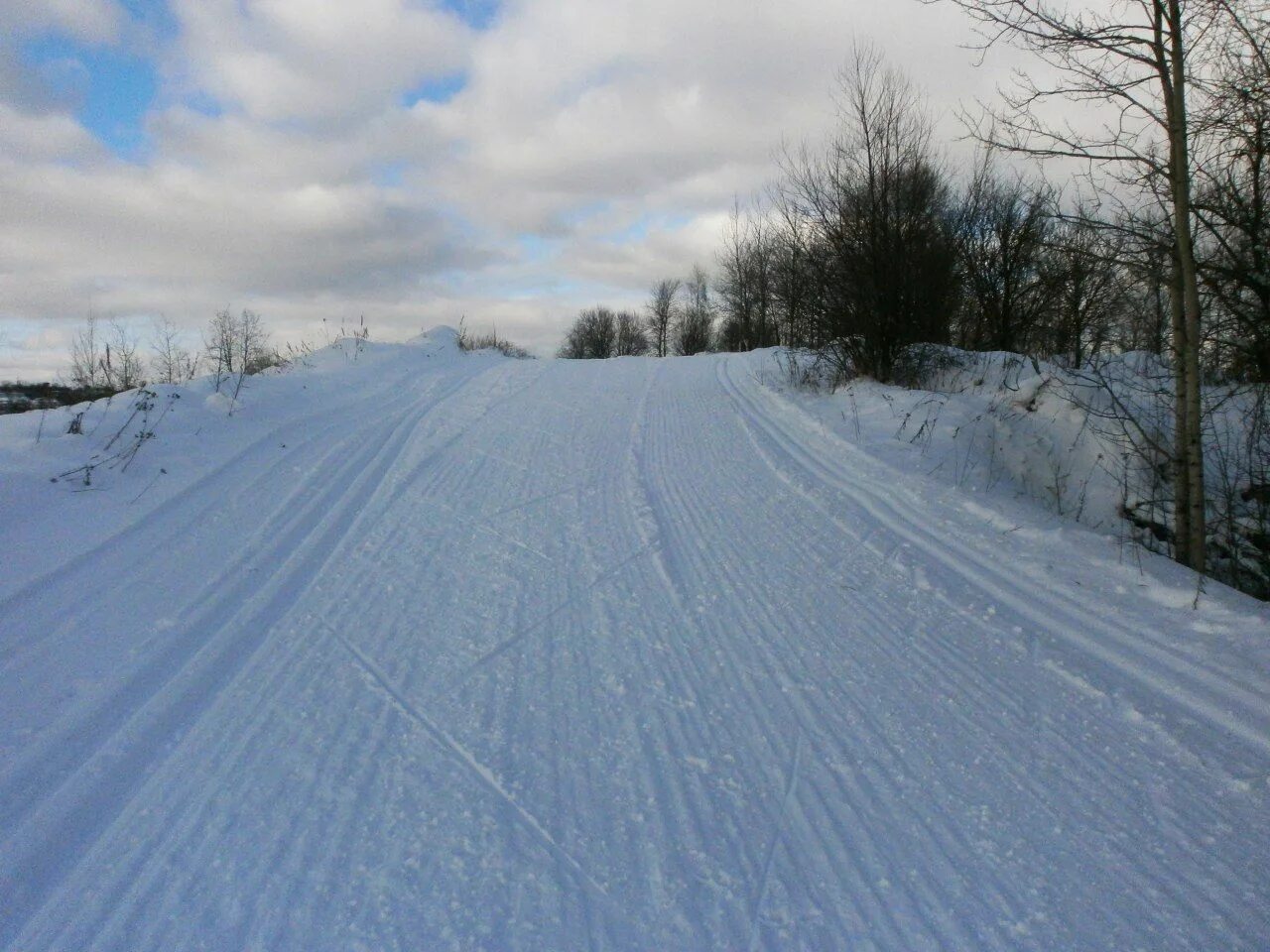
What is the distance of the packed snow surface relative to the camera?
104 inches

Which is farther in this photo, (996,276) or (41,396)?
(996,276)

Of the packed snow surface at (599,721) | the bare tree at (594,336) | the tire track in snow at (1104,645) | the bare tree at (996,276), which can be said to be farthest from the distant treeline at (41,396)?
the bare tree at (594,336)

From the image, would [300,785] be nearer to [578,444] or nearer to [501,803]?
[501,803]

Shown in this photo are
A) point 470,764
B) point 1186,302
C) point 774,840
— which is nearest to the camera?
point 774,840

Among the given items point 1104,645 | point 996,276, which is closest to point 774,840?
point 1104,645

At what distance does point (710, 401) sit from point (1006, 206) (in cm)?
1147

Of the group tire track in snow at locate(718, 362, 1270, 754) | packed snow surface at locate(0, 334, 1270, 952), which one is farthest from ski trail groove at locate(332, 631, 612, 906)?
tire track in snow at locate(718, 362, 1270, 754)

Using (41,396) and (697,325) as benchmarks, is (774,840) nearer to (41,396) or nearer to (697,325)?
(41,396)

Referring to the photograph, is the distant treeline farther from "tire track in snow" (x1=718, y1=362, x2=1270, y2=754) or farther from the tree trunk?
the tree trunk

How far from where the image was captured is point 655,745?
3.51 metres

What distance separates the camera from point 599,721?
145 inches

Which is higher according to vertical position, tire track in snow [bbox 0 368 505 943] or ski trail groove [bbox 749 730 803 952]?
tire track in snow [bbox 0 368 505 943]

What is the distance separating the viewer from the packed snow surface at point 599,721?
2.63 metres

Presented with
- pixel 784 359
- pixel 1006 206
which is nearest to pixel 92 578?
pixel 784 359
